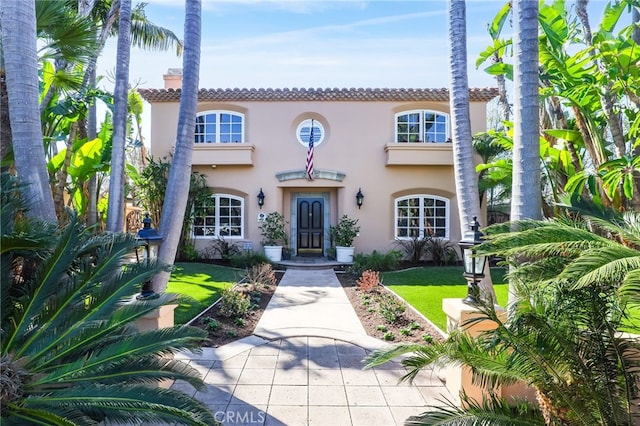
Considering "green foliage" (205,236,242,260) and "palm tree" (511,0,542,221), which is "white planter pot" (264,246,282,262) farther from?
"palm tree" (511,0,542,221)

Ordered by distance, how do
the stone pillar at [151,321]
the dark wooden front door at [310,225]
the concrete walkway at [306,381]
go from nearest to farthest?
the concrete walkway at [306,381] → the stone pillar at [151,321] → the dark wooden front door at [310,225]

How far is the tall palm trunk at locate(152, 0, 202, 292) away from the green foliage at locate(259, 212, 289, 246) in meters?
8.67

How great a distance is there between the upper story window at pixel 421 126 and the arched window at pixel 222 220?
785 centimetres

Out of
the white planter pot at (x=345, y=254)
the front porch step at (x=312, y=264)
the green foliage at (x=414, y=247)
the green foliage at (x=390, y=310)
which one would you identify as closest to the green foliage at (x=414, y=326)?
the green foliage at (x=390, y=310)

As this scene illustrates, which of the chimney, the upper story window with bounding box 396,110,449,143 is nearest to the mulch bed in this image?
the upper story window with bounding box 396,110,449,143

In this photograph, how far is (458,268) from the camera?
13352 millimetres

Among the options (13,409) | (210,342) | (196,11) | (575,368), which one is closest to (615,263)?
(575,368)

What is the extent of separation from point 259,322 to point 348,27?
288 inches

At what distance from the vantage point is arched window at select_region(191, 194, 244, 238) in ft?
50.4

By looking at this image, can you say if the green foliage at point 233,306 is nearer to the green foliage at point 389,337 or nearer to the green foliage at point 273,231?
the green foliage at point 389,337

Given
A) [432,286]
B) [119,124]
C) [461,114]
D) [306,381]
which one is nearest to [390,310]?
[306,381]

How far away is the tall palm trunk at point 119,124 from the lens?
7945mm

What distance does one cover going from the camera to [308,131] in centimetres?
1533

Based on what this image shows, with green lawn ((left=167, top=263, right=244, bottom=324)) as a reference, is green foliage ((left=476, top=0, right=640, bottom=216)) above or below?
above
